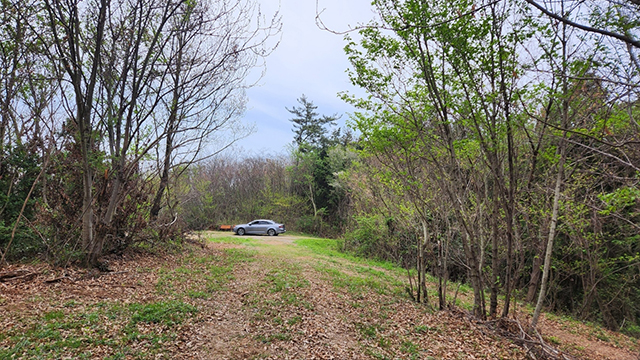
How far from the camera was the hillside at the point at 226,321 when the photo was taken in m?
3.94

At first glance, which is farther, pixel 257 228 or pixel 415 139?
pixel 257 228

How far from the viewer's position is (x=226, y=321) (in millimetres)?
5133

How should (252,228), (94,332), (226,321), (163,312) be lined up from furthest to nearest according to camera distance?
(252,228)
(226,321)
(163,312)
(94,332)

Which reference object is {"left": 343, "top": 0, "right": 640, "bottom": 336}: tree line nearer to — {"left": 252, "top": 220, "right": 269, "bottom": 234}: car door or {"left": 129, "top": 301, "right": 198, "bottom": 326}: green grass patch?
{"left": 129, "top": 301, "right": 198, "bottom": 326}: green grass patch

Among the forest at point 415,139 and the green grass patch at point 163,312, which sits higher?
the forest at point 415,139

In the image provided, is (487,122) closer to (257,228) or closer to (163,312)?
(163,312)

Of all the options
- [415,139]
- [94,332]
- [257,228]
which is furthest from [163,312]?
[257,228]

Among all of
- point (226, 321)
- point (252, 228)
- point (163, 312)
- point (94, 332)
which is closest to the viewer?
point (94, 332)

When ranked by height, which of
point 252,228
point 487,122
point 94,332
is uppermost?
point 487,122

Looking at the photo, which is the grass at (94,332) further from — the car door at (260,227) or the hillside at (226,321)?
the car door at (260,227)

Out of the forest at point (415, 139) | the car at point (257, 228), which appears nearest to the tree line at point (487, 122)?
the forest at point (415, 139)

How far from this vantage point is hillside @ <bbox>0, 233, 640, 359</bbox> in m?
3.94

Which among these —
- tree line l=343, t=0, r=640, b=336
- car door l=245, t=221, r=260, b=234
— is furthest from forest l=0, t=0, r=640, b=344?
car door l=245, t=221, r=260, b=234

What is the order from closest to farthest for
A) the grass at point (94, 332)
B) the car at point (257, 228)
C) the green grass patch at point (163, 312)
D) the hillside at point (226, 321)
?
the grass at point (94, 332) → the hillside at point (226, 321) → the green grass patch at point (163, 312) → the car at point (257, 228)
